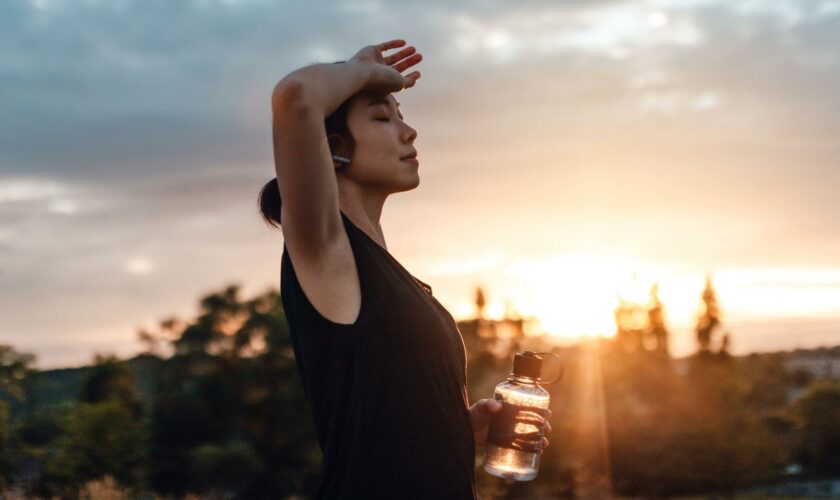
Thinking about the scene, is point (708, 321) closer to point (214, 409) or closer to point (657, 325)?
point (657, 325)

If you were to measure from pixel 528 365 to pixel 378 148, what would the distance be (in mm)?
900

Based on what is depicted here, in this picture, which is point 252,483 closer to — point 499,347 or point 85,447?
point 85,447

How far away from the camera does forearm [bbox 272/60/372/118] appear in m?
2.19

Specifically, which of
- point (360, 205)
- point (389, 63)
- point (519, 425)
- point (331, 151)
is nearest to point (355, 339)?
point (360, 205)

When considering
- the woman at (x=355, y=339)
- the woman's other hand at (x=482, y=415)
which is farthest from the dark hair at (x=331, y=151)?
the woman's other hand at (x=482, y=415)

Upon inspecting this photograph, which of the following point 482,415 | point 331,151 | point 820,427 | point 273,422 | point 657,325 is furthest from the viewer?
point 657,325

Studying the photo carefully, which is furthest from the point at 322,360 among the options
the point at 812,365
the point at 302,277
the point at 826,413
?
the point at 812,365

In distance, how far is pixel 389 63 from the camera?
301cm

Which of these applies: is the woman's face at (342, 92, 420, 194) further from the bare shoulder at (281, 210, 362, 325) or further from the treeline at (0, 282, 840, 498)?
the treeline at (0, 282, 840, 498)

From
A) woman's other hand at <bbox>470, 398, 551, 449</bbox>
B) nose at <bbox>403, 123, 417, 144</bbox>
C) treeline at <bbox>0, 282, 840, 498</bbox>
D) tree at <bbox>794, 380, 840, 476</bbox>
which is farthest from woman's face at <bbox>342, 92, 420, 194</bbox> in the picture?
tree at <bbox>794, 380, 840, 476</bbox>

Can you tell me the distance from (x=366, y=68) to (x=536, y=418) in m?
1.23

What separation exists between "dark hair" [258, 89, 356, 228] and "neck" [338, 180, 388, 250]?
0.31 ft

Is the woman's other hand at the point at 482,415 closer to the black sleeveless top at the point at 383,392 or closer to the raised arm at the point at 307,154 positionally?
the black sleeveless top at the point at 383,392

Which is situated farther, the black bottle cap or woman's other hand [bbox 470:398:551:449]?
the black bottle cap
